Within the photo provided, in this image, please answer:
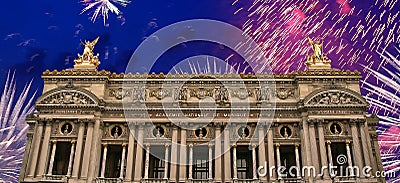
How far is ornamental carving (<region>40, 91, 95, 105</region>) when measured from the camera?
41.9 metres

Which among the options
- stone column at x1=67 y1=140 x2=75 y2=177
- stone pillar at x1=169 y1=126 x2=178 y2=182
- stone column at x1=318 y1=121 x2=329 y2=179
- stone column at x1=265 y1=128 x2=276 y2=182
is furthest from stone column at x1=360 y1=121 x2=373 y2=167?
stone column at x1=67 y1=140 x2=75 y2=177

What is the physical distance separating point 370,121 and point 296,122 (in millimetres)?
8737

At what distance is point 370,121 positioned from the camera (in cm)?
4531

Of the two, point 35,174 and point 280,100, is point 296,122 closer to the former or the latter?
point 280,100

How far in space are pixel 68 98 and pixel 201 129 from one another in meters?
12.6

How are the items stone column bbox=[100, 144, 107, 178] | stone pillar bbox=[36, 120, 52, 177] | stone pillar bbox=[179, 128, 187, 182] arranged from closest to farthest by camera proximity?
1. stone pillar bbox=[36, 120, 52, 177]
2. stone pillar bbox=[179, 128, 187, 182]
3. stone column bbox=[100, 144, 107, 178]

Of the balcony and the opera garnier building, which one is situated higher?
the opera garnier building

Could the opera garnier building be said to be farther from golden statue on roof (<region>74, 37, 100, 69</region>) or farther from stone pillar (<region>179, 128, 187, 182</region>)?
golden statue on roof (<region>74, 37, 100, 69</region>)

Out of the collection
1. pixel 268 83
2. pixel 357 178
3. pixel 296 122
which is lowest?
pixel 357 178

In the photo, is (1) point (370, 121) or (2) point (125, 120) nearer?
(2) point (125, 120)

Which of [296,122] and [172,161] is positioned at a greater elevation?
[296,122]

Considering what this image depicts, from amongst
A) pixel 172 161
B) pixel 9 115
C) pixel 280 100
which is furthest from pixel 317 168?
pixel 9 115

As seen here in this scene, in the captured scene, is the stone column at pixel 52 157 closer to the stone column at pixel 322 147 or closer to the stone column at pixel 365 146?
the stone column at pixel 322 147

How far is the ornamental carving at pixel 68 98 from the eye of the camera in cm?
4194
